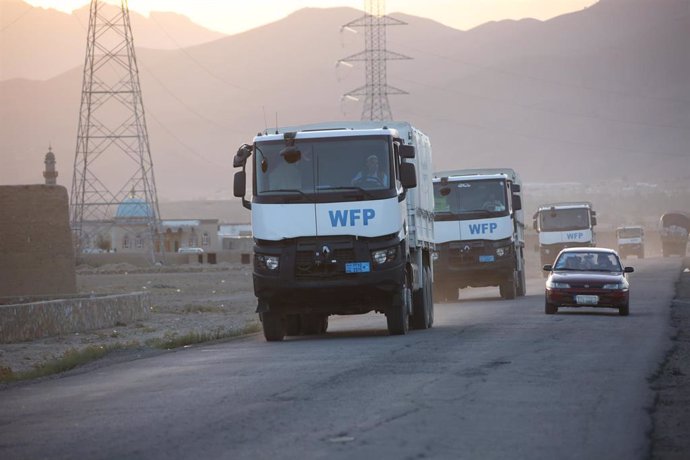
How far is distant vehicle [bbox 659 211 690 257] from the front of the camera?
334ft

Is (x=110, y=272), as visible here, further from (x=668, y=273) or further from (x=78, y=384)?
(x=78, y=384)

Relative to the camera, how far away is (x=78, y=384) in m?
16.3

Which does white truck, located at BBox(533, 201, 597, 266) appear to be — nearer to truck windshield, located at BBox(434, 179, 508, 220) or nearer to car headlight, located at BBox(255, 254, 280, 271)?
truck windshield, located at BBox(434, 179, 508, 220)

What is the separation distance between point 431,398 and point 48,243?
38045 mm

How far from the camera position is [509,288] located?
39344 mm

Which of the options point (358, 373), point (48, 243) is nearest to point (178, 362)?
point (358, 373)

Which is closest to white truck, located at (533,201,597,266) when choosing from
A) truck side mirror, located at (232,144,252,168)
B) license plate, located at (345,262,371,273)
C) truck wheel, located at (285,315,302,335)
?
truck wheel, located at (285,315,302,335)

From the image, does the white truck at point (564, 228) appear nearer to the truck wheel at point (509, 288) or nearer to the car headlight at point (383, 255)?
the truck wheel at point (509, 288)

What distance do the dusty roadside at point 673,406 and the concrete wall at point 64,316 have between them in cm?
1333

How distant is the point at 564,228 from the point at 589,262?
2575cm

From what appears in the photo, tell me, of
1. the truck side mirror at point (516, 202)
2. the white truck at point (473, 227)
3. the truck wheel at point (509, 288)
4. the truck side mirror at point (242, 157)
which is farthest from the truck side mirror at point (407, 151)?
the truck wheel at point (509, 288)

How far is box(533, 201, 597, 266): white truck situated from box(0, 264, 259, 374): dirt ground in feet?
39.8

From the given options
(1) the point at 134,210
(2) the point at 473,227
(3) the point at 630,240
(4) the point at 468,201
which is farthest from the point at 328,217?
(1) the point at 134,210

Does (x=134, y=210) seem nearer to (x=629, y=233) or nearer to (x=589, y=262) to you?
(x=629, y=233)
